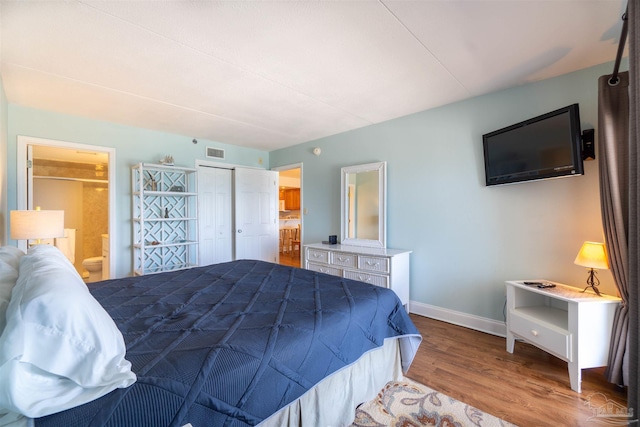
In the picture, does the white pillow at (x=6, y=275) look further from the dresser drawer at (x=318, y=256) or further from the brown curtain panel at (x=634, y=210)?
the dresser drawer at (x=318, y=256)

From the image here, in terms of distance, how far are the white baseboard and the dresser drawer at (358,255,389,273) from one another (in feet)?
2.22

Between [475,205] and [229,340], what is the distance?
8.88 ft

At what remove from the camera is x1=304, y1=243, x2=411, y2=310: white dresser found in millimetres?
3049

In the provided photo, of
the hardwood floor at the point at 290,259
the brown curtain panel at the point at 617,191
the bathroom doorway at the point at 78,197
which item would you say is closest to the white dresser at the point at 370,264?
the brown curtain panel at the point at 617,191

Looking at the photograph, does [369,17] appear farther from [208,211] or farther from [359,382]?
[208,211]

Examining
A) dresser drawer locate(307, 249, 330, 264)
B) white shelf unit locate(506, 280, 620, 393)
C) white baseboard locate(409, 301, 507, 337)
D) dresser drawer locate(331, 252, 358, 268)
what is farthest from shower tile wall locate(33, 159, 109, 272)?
white shelf unit locate(506, 280, 620, 393)

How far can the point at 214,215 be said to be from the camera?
449cm

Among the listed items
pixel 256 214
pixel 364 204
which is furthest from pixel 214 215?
pixel 364 204

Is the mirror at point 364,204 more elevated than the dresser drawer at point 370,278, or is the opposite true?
the mirror at point 364,204

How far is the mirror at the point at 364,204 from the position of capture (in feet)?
11.5

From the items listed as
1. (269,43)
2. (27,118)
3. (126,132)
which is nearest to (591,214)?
(269,43)

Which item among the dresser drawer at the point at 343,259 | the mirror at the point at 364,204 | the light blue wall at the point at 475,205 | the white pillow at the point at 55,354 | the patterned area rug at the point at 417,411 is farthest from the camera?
the mirror at the point at 364,204

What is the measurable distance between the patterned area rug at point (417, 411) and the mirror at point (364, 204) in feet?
6.13

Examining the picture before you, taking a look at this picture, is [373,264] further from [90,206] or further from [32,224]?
[90,206]
